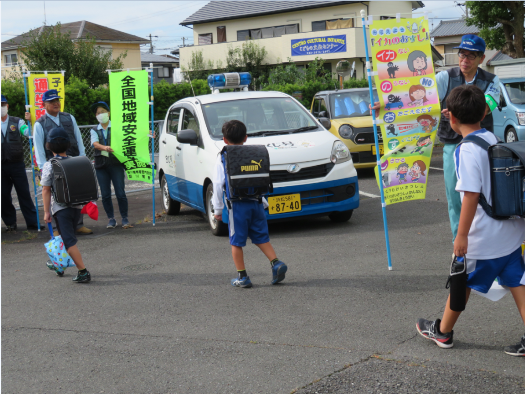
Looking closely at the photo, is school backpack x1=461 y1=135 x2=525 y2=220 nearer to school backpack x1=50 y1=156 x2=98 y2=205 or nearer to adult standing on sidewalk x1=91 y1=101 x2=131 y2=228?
school backpack x1=50 y1=156 x2=98 y2=205

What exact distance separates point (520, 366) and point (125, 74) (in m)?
7.31

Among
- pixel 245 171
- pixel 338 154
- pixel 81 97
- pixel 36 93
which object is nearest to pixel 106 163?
pixel 36 93

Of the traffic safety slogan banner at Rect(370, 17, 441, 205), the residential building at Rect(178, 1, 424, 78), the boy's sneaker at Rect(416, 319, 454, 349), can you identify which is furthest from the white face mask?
the residential building at Rect(178, 1, 424, 78)

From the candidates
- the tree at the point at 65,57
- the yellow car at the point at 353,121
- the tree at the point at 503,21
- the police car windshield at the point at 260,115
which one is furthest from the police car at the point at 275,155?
the tree at the point at 503,21

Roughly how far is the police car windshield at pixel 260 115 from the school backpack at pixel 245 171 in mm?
2689

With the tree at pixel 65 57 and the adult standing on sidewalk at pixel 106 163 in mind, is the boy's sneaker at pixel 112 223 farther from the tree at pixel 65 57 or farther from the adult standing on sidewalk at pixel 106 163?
the tree at pixel 65 57

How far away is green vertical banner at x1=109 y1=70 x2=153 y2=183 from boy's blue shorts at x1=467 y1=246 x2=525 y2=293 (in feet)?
20.9

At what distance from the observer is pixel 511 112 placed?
1540 centimetres

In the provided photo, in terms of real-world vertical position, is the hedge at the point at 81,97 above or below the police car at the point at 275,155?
above

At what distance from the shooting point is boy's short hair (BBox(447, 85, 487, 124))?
144 inches

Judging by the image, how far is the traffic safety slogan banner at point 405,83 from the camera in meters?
5.48

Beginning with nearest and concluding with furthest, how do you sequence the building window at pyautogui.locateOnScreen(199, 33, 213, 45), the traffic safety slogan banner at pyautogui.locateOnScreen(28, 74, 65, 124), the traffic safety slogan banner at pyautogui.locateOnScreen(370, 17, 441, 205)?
1. the traffic safety slogan banner at pyautogui.locateOnScreen(370, 17, 441, 205)
2. the traffic safety slogan banner at pyautogui.locateOnScreen(28, 74, 65, 124)
3. the building window at pyautogui.locateOnScreen(199, 33, 213, 45)

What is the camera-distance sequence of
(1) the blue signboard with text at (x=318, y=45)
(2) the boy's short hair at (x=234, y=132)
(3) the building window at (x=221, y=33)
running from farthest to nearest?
(3) the building window at (x=221, y=33) → (1) the blue signboard with text at (x=318, y=45) → (2) the boy's short hair at (x=234, y=132)

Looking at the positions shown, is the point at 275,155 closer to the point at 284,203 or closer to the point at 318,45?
the point at 284,203
